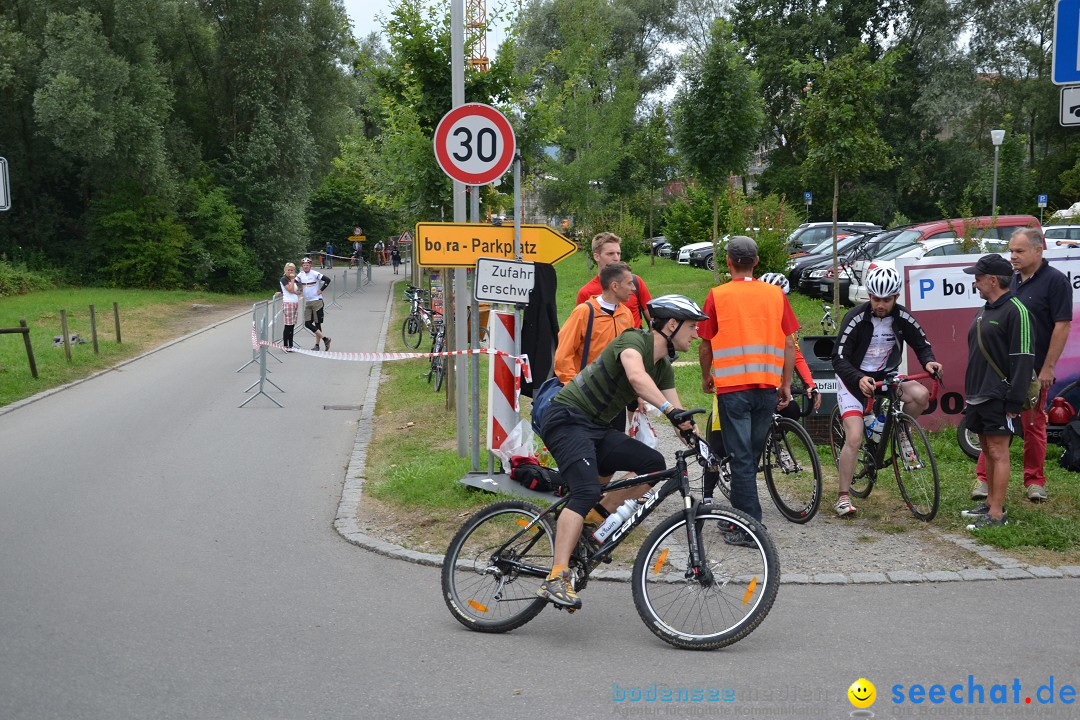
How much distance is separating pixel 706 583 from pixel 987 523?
9.47ft

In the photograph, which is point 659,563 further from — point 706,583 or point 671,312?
point 671,312

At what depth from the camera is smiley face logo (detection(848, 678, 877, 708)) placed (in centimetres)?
420

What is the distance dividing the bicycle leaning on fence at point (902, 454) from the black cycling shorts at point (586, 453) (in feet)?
8.53

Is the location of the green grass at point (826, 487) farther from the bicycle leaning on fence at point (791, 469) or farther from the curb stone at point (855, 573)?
the bicycle leaning on fence at point (791, 469)

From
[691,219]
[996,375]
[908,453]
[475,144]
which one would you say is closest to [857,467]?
[908,453]

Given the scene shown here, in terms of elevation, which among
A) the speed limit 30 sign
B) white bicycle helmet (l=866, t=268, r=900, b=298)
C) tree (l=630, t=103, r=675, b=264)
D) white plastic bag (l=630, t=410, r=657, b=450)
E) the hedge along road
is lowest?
the hedge along road

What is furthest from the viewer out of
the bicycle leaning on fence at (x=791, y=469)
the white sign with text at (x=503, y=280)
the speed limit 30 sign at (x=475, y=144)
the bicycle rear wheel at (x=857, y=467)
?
the speed limit 30 sign at (x=475, y=144)

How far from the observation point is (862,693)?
4.29 m

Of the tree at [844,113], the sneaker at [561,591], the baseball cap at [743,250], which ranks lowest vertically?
the sneaker at [561,591]

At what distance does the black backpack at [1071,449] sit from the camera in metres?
8.24

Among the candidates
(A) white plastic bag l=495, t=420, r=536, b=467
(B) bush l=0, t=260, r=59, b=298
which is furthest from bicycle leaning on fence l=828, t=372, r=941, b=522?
(B) bush l=0, t=260, r=59, b=298

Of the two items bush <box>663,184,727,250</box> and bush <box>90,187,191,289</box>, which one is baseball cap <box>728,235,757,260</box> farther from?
bush <box>90,187,191,289</box>

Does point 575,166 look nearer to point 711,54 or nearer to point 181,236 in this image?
point 181,236

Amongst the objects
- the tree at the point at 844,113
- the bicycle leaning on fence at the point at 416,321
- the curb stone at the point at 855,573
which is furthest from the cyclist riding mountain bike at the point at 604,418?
the bicycle leaning on fence at the point at 416,321
